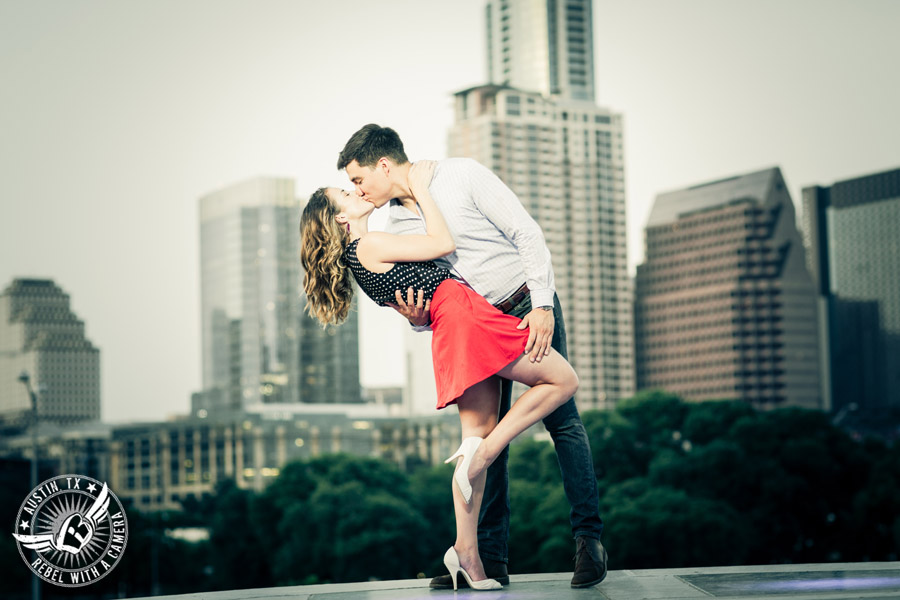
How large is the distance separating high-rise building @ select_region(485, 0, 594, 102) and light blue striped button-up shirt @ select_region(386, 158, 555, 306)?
162 meters

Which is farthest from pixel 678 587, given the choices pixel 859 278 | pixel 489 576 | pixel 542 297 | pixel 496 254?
pixel 859 278

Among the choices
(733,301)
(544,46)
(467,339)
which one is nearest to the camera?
(467,339)

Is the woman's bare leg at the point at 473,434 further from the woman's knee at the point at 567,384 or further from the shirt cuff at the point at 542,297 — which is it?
the shirt cuff at the point at 542,297

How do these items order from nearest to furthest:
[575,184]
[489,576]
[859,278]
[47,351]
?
1. [489,576]
2. [575,184]
3. [47,351]
4. [859,278]

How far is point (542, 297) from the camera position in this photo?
5.18 m

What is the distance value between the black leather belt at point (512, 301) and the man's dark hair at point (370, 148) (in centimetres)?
79

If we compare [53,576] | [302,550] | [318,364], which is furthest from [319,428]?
[53,576]

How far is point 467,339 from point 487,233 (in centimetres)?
52

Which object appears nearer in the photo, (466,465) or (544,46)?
(466,465)

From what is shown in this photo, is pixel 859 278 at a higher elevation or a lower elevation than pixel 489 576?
higher

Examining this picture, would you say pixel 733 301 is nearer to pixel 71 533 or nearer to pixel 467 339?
pixel 71 533

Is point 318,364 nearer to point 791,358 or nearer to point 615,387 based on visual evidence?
point 615,387
